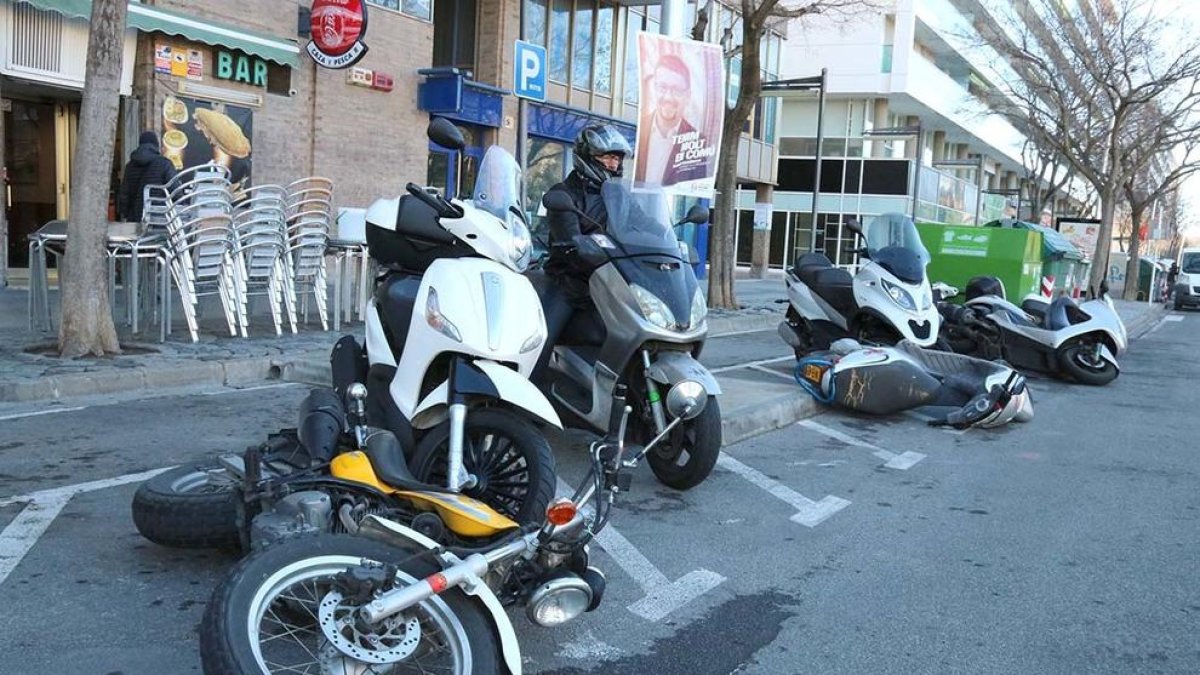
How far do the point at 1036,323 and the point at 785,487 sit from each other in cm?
634

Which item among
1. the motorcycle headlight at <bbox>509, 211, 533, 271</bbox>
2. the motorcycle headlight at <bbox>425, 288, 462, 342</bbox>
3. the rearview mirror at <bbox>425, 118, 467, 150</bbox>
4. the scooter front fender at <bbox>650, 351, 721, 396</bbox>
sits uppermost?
the rearview mirror at <bbox>425, 118, 467, 150</bbox>

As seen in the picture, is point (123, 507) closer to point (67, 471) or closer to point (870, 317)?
point (67, 471)

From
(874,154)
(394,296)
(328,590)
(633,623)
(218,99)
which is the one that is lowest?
(633,623)

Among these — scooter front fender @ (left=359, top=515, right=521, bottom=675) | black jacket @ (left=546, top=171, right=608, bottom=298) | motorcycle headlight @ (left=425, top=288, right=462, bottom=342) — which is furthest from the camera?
black jacket @ (left=546, top=171, right=608, bottom=298)

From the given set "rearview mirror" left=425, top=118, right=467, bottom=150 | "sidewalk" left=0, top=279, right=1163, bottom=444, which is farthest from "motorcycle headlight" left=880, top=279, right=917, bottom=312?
"rearview mirror" left=425, top=118, right=467, bottom=150

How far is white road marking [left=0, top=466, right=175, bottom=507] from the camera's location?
461 cm

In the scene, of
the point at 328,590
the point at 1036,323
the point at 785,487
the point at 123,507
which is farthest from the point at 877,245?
the point at 328,590

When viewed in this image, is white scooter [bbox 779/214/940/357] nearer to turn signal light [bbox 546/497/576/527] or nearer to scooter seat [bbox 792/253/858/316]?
scooter seat [bbox 792/253/858/316]

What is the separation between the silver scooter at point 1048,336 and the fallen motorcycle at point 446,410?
7.58m

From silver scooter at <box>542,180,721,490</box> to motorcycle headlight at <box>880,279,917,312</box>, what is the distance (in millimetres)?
3934

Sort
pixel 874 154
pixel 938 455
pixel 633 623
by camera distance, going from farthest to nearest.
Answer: pixel 874 154 → pixel 938 455 → pixel 633 623

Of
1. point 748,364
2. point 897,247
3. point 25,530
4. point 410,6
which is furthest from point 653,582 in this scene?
point 410,6

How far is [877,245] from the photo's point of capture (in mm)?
9469

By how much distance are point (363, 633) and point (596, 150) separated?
395 centimetres
